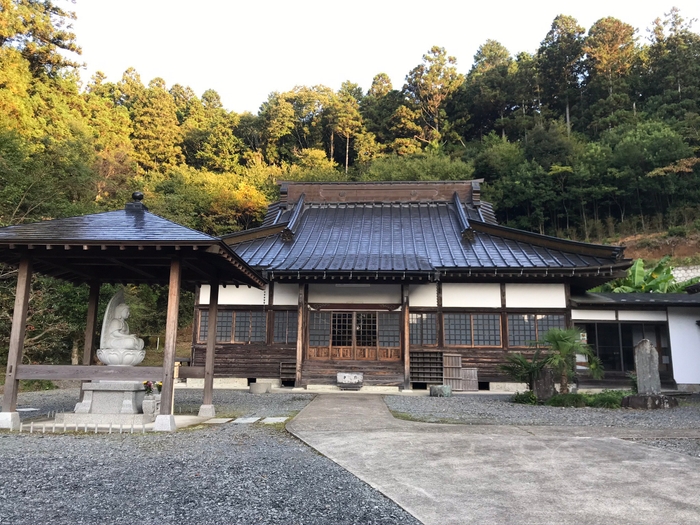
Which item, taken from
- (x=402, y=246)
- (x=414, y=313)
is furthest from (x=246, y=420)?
(x=402, y=246)

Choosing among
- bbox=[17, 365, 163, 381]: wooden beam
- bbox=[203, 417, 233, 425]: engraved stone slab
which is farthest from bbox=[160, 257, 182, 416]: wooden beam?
bbox=[203, 417, 233, 425]: engraved stone slab

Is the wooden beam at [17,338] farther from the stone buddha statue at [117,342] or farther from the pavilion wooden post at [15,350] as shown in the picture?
the stone buddha statue at [117,342]

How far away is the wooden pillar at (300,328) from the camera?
14808 millimetres

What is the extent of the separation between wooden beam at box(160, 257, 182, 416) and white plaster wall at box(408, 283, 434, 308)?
9411 mm

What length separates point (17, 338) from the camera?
7551mm

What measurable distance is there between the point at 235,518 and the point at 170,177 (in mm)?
37889

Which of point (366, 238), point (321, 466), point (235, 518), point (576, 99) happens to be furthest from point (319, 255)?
point (576, 99)

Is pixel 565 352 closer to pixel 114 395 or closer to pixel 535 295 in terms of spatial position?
pixel 535 295

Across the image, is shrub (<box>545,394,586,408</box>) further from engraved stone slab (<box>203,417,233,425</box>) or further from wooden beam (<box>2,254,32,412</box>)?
wooden beam (<box>2,254,32,412</box>)

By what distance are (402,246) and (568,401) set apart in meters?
8.10

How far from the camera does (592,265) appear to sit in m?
14.4

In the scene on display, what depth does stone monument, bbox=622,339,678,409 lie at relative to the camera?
34.2 ft

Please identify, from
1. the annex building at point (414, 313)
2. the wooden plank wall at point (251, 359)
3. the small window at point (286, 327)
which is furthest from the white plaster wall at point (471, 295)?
the wooden plank wall at point (251, 359)

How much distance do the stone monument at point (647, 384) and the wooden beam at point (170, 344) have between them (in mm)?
9919
